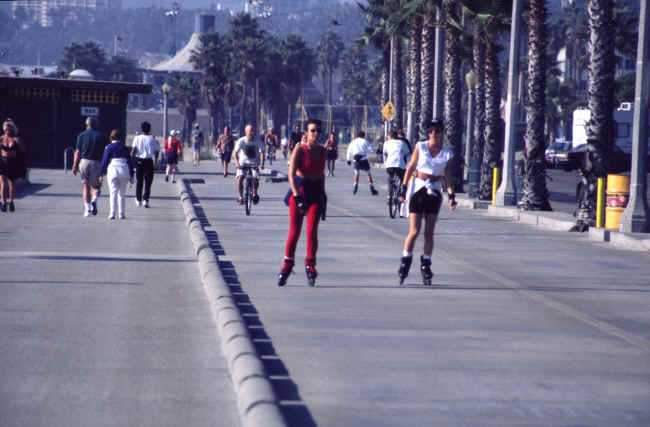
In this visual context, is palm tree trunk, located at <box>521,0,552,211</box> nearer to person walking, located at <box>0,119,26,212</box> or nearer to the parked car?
person walking, located at <box>0,119,26,212</box>

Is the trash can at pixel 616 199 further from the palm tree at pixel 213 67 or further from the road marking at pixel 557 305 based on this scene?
the palm tree at pixel 213 67

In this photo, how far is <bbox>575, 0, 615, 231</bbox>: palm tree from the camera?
878 inches

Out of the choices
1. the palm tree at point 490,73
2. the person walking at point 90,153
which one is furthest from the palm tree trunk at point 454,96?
the person walking at point 90,153

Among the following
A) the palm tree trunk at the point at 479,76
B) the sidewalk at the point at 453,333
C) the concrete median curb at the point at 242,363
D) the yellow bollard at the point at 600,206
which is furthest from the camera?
the palm tree trunk at the point at 479,76

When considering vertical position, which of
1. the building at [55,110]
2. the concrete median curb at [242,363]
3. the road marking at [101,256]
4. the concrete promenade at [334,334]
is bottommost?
the road marking at [101,256]

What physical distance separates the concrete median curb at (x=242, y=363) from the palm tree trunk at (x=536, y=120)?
15.4 m

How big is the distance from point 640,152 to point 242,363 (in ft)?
47.5

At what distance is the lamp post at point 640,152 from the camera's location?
2022cm

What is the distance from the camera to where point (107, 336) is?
9.25m

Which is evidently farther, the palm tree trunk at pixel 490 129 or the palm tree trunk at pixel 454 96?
the palm tree trunk at pixel 454 96

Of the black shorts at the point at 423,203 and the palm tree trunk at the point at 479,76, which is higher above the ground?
the palm tree trunk at the point at 479,76

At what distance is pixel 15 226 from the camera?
20.0 m

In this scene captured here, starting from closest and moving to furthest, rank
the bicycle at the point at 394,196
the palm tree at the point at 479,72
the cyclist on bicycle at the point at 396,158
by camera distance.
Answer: the cyclist on bicycle at the point at 396,158 → the bicycle at the point at 394,196 → the palm tree at the point at 479,72

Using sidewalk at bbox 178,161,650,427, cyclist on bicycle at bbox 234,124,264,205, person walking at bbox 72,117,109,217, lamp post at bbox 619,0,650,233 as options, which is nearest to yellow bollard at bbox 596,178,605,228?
lamp post at bbox 619,0,650,233
